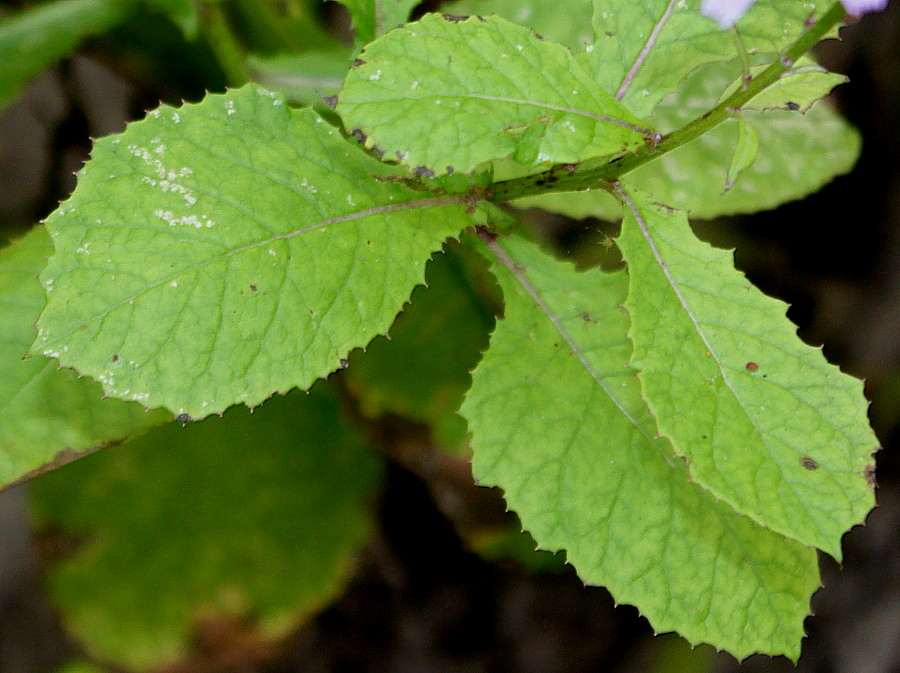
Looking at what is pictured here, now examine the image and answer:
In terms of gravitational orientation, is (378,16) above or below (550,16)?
above

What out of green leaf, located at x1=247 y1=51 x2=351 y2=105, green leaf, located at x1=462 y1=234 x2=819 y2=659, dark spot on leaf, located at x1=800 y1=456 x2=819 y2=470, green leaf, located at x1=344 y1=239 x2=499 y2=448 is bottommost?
green leaf, located at x1=344 y1=239 x2=499 y2=448

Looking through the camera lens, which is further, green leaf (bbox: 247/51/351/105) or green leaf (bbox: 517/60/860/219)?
green leaf (bbox: 247/51/351/105)

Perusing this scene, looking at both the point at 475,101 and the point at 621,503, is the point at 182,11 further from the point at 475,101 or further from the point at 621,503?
the point at 621,503

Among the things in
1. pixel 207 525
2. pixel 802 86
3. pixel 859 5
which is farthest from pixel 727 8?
pixel 207 525

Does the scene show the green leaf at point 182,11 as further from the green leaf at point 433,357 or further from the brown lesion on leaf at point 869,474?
the brown lesion on leaf at point 869,474

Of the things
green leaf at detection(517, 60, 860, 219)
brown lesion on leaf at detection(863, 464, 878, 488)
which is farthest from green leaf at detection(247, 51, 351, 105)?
brown lesion on leaf at detection(863, 464, 878, 488)

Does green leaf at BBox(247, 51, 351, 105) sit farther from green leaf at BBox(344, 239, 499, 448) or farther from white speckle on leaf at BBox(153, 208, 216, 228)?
white speckle on leaf at BBox(153, 208, 216, 228)
